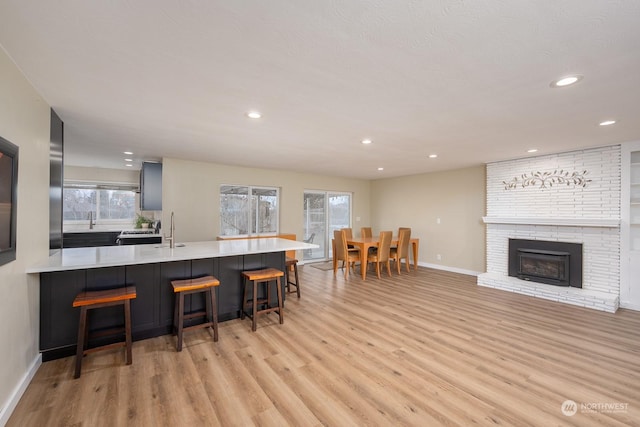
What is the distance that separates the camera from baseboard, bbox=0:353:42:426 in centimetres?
172

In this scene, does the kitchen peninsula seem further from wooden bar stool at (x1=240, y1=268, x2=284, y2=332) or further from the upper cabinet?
the upper cabinet

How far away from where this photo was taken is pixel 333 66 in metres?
1.86

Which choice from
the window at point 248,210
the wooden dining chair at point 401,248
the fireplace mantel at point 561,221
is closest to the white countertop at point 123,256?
the window at point 248,210

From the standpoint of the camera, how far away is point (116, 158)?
211 inches

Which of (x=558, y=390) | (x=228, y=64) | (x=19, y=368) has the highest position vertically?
(x=228, y=64)

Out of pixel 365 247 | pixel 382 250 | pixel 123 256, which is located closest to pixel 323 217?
pixel 365 247

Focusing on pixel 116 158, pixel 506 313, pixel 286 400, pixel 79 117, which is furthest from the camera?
pixel 116 158

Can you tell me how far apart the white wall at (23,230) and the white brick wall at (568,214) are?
5.96 m

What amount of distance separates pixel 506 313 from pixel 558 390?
1.73 meters

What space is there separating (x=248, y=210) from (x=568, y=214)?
229 inches

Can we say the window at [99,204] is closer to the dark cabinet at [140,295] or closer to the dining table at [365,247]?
the dark cabinet at [140,295]

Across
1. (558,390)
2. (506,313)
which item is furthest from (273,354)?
(506,313)

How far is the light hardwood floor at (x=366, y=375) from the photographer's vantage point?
1.82 m

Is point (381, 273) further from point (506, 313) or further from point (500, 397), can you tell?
point (500, 397)
